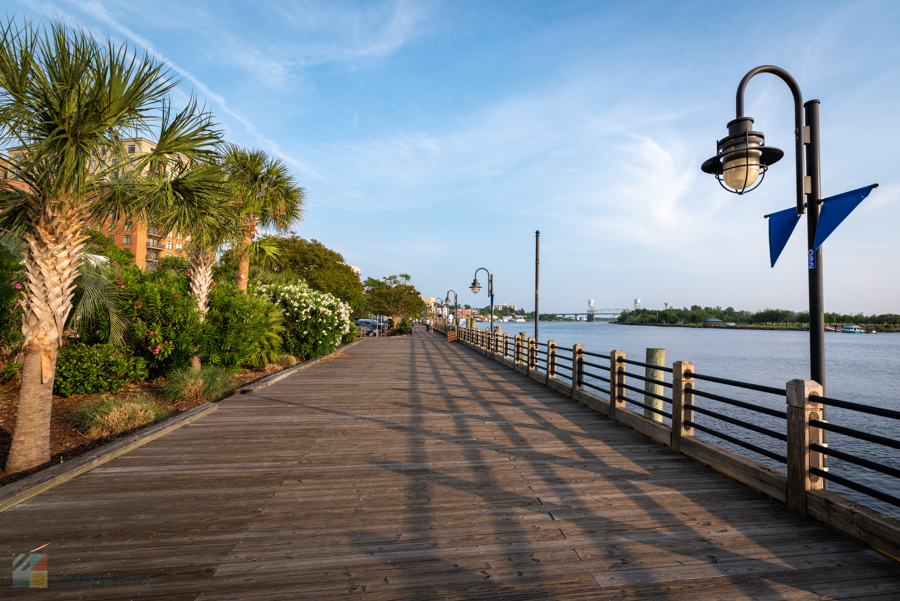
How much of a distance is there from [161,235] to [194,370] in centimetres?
426

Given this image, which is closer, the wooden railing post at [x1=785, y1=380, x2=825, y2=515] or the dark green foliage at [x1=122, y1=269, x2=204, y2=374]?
the wooden railing post at [x1=785, y1=380, x2=825, y2=515]

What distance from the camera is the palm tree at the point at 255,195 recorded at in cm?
1332

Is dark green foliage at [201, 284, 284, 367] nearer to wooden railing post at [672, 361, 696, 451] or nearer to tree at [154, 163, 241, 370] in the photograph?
tree at [154, 163, 241, 370]

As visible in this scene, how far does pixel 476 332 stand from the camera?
25750mm

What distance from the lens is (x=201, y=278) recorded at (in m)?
10.7

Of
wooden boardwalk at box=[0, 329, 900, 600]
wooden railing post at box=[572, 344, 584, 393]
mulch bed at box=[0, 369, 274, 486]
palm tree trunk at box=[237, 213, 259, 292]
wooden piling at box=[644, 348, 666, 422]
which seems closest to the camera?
wooden boardwalk at box=[0, 329, 900, 600]

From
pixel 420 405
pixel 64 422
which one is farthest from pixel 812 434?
pixel 64 422

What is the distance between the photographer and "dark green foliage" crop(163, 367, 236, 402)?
28.4 ft

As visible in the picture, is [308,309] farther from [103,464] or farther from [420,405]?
[103,464]

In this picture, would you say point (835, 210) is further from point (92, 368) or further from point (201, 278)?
point (201, 278)

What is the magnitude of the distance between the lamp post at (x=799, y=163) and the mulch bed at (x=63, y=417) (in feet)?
27.6

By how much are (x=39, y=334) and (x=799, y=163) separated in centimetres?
842

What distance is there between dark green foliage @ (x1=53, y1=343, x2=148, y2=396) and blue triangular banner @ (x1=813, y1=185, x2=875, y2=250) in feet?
35.9

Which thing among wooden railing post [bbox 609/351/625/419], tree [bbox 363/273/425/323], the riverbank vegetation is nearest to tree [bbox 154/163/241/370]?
the riverbank vegetation
